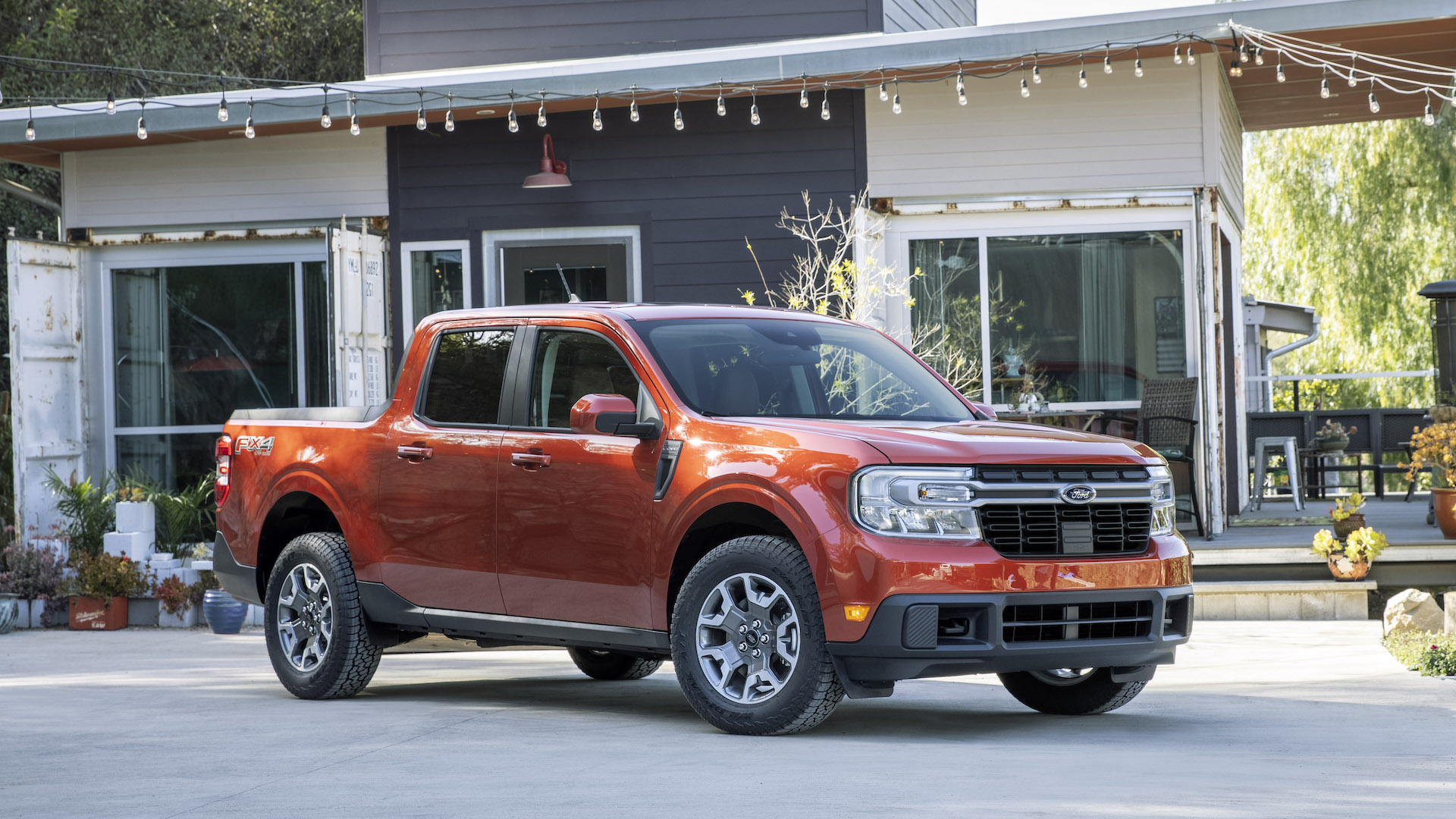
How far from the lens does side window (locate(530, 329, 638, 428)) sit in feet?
23.2

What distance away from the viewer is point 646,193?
14.2 meters

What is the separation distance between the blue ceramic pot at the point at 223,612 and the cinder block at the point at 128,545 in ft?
3.27

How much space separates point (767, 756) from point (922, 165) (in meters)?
8.60

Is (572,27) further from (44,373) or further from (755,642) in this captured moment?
(755,642)

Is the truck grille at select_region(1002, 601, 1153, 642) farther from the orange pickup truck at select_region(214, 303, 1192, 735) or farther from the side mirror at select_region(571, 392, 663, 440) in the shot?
the side mirror at select_region(571, 392, 663, 440)

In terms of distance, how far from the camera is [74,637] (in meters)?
12.2

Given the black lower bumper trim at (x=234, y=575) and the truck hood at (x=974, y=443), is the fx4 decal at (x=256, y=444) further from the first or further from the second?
the truck hood at (x=974, y=443)

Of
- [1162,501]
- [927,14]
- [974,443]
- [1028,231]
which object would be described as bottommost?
[1162,501]

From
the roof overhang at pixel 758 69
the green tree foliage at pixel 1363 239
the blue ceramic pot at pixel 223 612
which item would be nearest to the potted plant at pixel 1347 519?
the roof overhang at pixel 758 69

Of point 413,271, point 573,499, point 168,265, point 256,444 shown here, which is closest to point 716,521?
point 573,499

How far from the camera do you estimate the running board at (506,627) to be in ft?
22.3

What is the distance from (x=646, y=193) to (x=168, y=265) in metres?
4.53

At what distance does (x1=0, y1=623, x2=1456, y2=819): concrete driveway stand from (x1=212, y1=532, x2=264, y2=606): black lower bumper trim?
0.53 m

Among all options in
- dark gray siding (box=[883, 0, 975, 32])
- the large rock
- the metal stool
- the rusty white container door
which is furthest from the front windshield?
the metal stool
